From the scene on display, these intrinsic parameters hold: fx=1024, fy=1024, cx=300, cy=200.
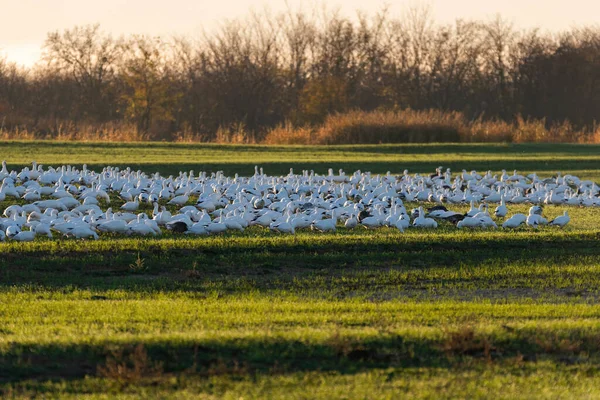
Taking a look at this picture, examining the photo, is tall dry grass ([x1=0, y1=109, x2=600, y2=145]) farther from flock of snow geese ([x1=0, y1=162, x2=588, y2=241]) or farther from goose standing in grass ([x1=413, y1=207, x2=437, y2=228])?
goose standing in grass ([x1=413, y1=207, x2=437, y2=228])

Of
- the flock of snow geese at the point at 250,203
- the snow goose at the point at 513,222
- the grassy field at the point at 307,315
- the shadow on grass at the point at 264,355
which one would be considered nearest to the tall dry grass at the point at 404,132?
the flock of snow geese at the point at 250,203

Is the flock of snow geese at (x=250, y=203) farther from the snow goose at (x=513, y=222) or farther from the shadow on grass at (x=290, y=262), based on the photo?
the shadow on grass at (x=290, y=262)

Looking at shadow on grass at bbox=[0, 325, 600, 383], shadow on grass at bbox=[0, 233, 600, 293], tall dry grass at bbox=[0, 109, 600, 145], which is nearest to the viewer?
shadow on grass at bbox=[0, 325, 600, 383]

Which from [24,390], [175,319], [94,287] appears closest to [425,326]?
[175,319]

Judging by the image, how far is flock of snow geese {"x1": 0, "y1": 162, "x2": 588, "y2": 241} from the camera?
16.6m

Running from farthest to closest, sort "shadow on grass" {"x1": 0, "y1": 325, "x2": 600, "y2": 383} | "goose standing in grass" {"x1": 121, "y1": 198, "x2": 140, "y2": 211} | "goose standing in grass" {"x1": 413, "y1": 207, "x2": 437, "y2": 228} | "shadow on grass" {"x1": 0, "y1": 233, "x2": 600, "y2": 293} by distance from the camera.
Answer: "goose standing in grass" {"x1": 121, "y1": 198, "x2": 140, "y2": 211}
"goose standing in grass" {"x1": 413, "y1": 207, "x2": 437, "y2": 228}
"shadow on grass" {"x1": 0, "y1": 233, "x2": 600, "y2": 293}
"shadow on grass" {"x1": 0, "y1": 325, "x2": 600, "y2": 383}

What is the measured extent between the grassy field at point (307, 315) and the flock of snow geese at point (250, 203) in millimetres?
454

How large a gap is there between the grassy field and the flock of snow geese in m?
0.45

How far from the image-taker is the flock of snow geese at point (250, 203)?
16.6 metres

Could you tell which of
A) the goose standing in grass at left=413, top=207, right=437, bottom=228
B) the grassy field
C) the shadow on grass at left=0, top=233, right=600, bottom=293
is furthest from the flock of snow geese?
the shadow on grass at left=0, top=233, right=600, bottom=293

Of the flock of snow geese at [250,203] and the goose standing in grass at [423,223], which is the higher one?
the flock of snow geese at [250,203]

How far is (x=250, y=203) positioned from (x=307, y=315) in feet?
32.8

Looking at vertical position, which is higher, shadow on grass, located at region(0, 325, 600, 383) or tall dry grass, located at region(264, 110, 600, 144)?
tall dry grass, located at region(264, 110, 600, 144)

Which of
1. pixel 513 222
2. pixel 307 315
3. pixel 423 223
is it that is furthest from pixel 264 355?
pixel 513 222
